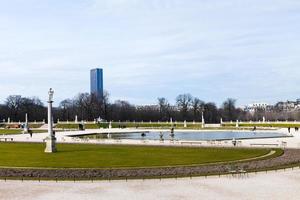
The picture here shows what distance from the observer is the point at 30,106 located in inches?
6073

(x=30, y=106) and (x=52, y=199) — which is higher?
(x=30, y=106)

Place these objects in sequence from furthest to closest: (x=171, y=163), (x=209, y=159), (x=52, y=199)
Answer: (x=209, y=159), (x=171, y=163), (x=52, y=199)

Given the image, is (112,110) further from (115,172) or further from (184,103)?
(115,172)

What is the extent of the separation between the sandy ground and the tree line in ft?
406

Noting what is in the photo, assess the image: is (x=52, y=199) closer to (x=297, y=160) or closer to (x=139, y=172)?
(x=139, y=172)

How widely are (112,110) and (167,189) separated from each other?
140526 mm

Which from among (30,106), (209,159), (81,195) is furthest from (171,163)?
(30,106)

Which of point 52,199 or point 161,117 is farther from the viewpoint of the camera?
point 161,117

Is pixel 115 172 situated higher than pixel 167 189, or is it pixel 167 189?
pixel 115 172

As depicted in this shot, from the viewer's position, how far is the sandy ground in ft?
63.5

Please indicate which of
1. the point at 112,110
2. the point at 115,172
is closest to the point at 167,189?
the point at 115,172

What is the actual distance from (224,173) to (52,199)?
10.7 meters

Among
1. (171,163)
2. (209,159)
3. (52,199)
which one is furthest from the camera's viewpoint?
(209,159)

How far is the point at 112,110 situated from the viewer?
160875 mm
